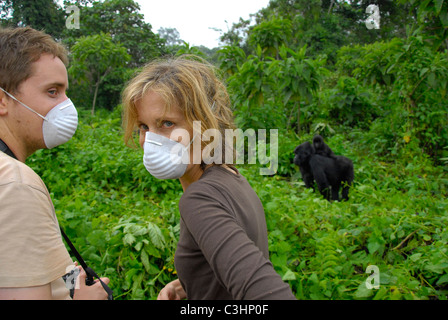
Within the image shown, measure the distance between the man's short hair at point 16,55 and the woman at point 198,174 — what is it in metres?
0.34

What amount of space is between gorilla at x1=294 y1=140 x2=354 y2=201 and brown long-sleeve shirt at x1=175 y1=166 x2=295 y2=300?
4137 millimetres

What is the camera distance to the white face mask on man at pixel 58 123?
1278mm

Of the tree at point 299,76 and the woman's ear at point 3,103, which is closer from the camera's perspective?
the woman's ear at point 3,103

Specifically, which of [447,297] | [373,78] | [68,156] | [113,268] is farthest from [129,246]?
[373,78]

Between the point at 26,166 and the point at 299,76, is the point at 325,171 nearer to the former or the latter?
the point at 299,76

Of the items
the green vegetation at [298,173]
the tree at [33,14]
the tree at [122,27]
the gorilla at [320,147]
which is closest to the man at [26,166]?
the green vegetation at [298,173]

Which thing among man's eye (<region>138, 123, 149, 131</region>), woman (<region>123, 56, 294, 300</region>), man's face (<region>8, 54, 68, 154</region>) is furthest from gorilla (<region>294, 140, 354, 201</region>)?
man's face (<region>8, 54, 68, 154</region>)

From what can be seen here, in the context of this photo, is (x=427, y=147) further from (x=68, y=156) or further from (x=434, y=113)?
(x=68, y=156)

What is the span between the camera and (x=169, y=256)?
2557mm

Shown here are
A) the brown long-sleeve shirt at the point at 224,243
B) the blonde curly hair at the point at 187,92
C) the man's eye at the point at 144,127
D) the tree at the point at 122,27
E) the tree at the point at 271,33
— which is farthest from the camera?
the tree at the point at 122,27

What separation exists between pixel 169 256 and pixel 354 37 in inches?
716

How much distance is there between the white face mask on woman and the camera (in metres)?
1.14

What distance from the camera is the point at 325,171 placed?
5141mm

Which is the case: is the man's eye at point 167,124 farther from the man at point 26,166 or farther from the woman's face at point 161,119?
the man at point 26,166
